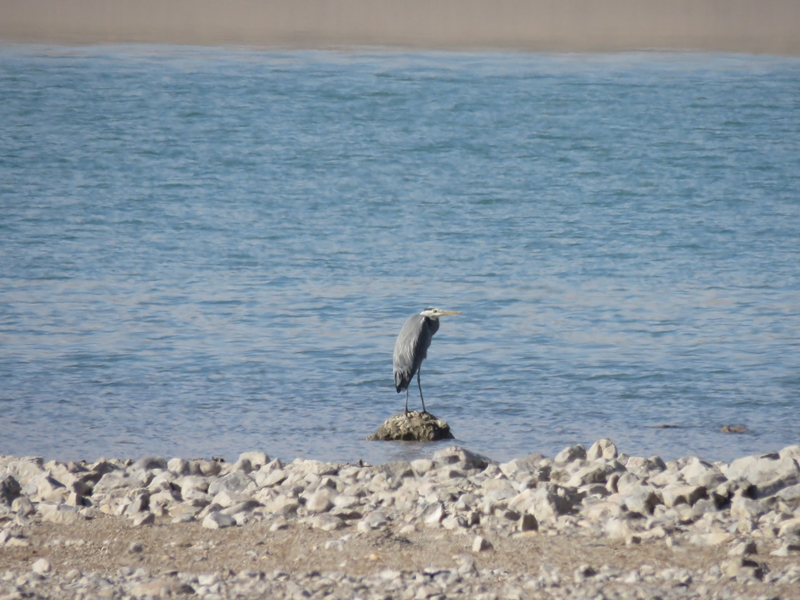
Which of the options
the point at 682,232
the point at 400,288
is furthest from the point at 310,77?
the point at 400,288

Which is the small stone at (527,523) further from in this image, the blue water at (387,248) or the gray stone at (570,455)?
the blue water at (387,248)

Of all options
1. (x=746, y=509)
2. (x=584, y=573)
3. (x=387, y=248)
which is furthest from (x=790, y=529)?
(x=387, y=248)

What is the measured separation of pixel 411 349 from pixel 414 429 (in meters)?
0.95

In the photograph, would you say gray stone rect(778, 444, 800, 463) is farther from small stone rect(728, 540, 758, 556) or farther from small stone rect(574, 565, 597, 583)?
small stone rect(574, 565, 597, 583)

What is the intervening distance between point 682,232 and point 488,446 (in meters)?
11.5

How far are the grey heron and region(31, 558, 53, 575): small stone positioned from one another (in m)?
3.94

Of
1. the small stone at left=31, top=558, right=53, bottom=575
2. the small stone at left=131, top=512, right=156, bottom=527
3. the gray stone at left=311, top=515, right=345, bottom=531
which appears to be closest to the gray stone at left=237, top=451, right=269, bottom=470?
the small stone at left=131, top=512, right=156, bottom=527

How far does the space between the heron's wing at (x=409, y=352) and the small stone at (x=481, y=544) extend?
12.1 ft

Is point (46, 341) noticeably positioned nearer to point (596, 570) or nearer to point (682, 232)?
point (596, 570)

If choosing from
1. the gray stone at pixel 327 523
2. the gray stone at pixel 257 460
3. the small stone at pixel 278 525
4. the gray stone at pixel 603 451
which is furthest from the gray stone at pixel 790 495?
the gray stone at pixel 257 460

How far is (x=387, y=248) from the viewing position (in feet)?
54.8

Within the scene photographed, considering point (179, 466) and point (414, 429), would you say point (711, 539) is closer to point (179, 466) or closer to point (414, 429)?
point (179, 466)

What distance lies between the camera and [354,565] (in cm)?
446

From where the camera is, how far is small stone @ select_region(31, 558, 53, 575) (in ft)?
14.7
